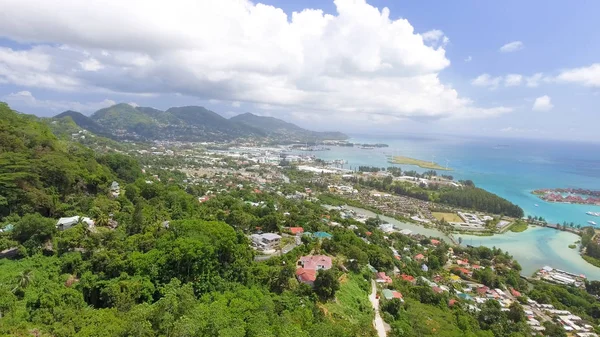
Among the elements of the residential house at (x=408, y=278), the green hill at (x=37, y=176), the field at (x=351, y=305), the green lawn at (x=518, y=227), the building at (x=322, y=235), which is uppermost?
the green hill at (x=37, y=176)

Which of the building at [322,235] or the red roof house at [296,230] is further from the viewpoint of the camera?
the red roof house at [296,230]

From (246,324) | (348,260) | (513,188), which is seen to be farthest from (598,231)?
(246,324)

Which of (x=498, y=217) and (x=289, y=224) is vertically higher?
(x=289, y=224)

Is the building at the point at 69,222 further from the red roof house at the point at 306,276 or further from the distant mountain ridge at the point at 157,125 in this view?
Result: the distant mountain ridge at the point at 157,125

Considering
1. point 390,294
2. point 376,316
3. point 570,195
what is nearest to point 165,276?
point 376,316

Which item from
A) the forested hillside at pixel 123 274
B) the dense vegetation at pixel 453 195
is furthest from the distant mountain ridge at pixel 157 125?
the forested hillside at pixel 123 274

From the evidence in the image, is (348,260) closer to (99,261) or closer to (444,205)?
(99,261)

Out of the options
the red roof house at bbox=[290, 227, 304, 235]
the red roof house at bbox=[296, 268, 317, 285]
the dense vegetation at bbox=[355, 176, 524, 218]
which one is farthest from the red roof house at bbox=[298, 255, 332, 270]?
the dense vegetation at bbox=[355, 176, 524, 218]
